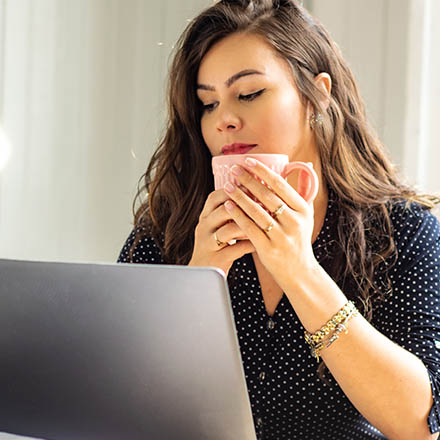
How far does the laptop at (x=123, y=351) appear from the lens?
0.65 meters

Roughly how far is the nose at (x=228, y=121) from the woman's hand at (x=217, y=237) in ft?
0.70

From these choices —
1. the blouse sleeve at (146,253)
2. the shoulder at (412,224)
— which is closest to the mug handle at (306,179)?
the shoulder at (412,224)

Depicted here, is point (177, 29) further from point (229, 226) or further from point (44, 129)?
point (229, 226)

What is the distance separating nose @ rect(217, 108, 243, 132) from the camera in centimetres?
119

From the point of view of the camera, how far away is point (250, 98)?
1.20 meters

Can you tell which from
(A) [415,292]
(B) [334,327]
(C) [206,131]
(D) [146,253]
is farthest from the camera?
(D) [146,253]

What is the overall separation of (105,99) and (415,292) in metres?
1.31

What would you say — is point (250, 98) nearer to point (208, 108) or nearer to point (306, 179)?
point (208, 108)

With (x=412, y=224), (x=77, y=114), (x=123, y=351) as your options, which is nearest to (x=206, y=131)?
(x=412, y=224)

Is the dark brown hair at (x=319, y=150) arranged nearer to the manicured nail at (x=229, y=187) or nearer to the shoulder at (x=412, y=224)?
the shoulder at (x=412, y=224)

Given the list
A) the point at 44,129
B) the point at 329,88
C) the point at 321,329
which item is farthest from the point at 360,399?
the point at 44,129

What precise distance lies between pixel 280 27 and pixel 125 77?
1.01 metres

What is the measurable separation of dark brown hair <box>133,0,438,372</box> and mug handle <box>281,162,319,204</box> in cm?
29

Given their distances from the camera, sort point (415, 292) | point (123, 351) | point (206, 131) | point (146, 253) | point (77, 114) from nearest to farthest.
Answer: point (123, 351)
point (415, 292)
point (206, 131)
point (146, 253)
point (77, 114)
